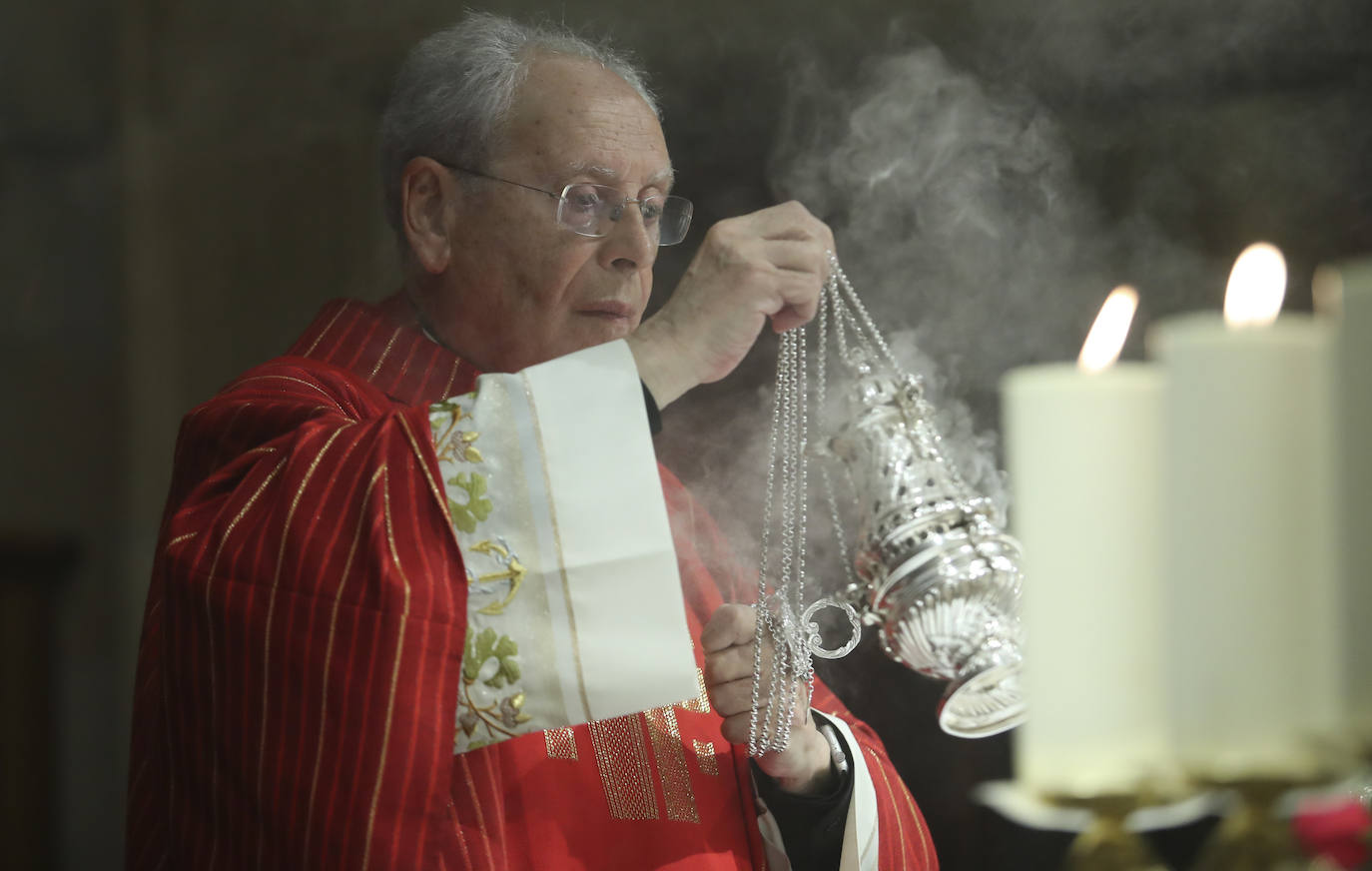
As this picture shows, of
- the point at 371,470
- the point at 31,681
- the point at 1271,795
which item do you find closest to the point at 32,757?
the point at 31,681

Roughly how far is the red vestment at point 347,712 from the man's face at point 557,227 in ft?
0.80

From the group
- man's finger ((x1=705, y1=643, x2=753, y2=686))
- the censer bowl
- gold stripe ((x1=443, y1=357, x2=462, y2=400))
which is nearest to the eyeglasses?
gold stripe ((x1=443, y1=357, x2=462, y2=400))

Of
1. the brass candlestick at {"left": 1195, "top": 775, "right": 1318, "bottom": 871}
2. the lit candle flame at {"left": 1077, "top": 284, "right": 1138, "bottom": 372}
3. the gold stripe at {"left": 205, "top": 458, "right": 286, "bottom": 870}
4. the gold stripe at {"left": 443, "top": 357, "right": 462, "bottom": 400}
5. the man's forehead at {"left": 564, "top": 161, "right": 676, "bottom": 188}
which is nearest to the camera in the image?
the brass candlestick at {"left": 1195, "top": 775, "right": 1318, "bottom": 871}

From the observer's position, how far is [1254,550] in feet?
2.02

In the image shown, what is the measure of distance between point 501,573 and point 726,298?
40 centimetres

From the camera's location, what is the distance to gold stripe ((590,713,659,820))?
1655 mm

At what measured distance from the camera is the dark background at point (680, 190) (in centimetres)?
180

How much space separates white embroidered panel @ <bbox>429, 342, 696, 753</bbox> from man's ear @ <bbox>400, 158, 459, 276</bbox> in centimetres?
56

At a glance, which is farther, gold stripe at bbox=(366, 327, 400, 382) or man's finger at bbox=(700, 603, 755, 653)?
gold stripe at bbox=(366, 327, 400, 382)

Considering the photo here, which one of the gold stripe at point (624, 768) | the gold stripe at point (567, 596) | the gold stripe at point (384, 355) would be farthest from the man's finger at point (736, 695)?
the gold stripe at point (384, 355)

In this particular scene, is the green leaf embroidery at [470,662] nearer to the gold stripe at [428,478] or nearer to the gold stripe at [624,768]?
Answer: the gold stripe at [428,478]

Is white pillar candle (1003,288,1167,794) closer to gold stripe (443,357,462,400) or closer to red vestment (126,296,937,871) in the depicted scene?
red vestment (126,296,937,871)

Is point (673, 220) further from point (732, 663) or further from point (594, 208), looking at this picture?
point (732, 663)

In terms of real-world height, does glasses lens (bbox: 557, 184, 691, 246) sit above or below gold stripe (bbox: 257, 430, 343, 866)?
above
